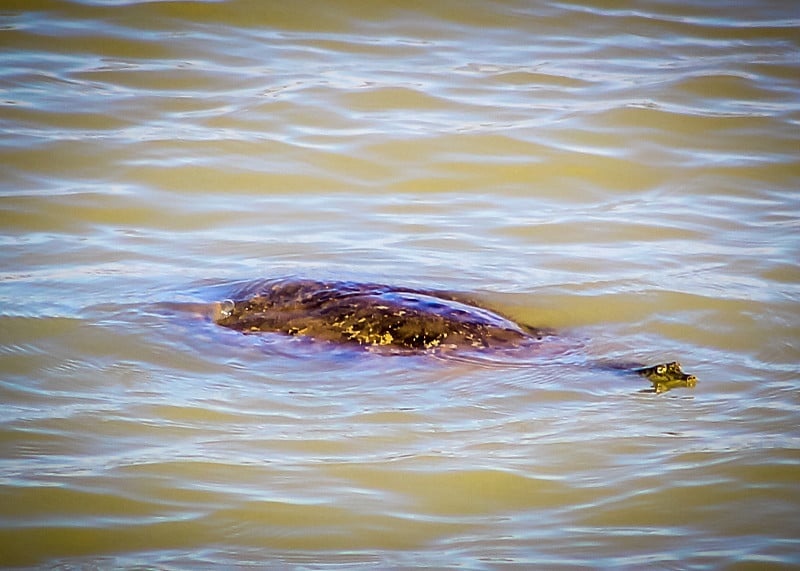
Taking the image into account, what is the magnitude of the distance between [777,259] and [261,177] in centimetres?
359

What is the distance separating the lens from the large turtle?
5.24 meters

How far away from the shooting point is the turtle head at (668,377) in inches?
190

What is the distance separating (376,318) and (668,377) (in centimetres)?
140

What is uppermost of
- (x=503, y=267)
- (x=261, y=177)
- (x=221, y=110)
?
(x=221, y=110)

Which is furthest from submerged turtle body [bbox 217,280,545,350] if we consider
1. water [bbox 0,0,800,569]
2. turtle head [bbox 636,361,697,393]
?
turtle head [bbox 636,361,697,393]

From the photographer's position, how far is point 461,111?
366 inches

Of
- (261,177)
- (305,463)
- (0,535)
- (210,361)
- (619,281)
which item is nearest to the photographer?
(0,535)

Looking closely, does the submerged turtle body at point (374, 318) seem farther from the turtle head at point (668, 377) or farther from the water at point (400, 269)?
the turtle head at point (668, 377)

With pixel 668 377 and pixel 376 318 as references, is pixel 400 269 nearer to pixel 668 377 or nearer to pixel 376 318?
pixel 376 318

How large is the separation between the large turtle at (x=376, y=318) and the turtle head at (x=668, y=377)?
0.07m

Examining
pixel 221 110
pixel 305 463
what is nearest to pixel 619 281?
→ pixel 305 463

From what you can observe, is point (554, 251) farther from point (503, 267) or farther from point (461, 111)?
point (461, 111)

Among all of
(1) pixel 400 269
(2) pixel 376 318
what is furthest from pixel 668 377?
(1) pixel 400 269

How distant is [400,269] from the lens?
6.37 metres
